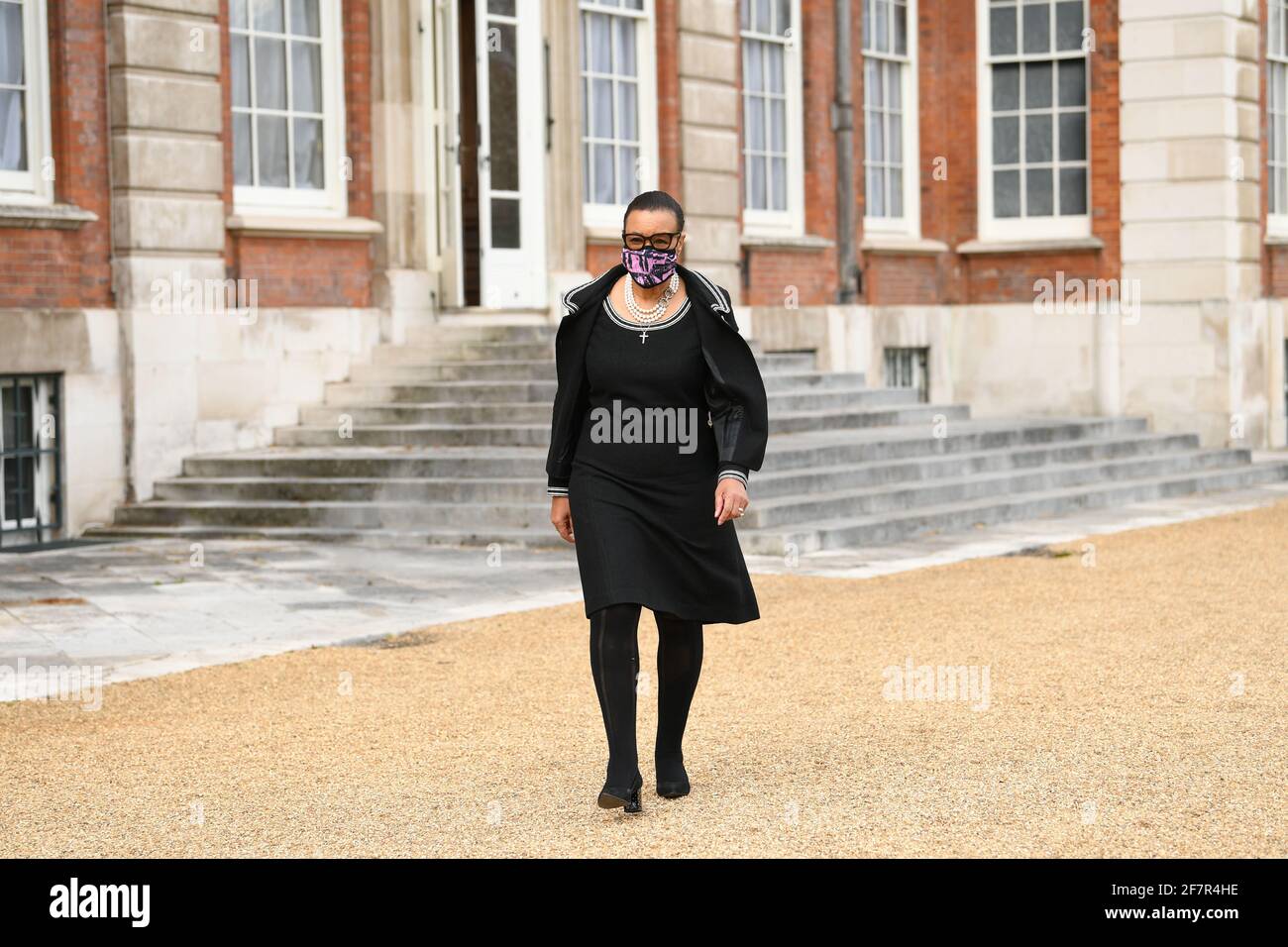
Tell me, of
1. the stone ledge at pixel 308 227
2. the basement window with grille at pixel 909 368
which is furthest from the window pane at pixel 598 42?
the basement window with grille at pixel 909 368

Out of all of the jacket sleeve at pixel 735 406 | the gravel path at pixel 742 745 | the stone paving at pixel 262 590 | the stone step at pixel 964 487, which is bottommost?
the gravel path at pixel 742 745

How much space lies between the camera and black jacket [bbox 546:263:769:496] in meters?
6.10

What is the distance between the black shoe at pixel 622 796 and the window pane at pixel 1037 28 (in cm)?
1639

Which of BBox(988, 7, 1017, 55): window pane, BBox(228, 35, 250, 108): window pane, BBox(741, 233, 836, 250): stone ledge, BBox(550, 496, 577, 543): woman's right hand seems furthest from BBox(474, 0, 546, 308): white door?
BBox(550, 496, 577, 543): woman's right hand

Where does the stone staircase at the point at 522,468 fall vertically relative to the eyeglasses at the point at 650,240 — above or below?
below

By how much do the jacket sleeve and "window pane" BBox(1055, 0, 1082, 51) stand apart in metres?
15.5

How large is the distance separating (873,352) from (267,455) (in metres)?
7.87

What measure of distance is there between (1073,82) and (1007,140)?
0.92m

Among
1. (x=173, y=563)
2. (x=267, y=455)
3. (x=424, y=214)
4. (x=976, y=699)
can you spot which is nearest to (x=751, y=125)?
(x=424, y=214)

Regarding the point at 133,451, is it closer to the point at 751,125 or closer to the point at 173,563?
the point at 173,563

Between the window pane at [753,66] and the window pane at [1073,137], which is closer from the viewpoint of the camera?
the window pane at [753,66]

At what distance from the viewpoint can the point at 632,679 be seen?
6023 mm

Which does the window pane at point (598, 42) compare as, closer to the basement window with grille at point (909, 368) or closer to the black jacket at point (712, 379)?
the basement window with grille at point (909, 368)

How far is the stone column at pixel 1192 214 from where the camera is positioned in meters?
19.5
